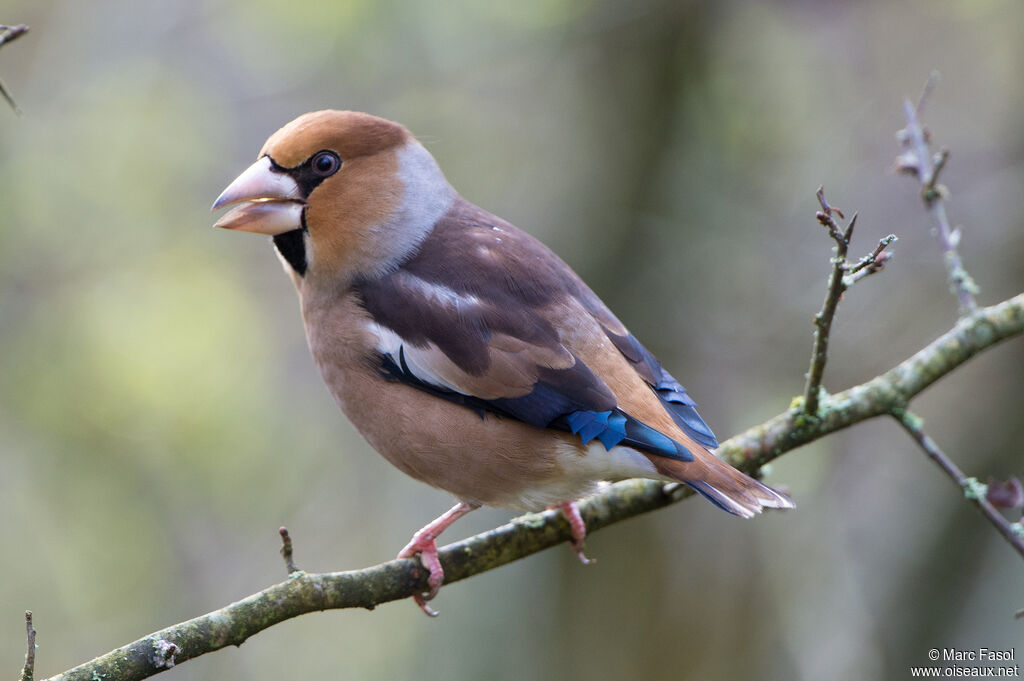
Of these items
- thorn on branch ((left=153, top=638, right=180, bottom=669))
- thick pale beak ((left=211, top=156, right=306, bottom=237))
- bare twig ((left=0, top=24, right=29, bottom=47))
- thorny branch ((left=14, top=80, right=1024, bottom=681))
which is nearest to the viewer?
bare twig ((left=0, top=24, right=29, bottom=47))

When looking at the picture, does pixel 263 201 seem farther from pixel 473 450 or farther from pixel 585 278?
pixel 585 278

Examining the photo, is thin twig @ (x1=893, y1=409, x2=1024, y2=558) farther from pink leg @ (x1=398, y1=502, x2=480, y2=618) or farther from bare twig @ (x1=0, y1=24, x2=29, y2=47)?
bare twig @ (x1=0, y1=24, x2=29, y2=47)

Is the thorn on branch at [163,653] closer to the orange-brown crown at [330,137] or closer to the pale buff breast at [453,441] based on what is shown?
the pale buff breast at [453,441]

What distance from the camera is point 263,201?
157 inches

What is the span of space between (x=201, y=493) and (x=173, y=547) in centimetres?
48

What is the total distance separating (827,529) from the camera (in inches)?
254

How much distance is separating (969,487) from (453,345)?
1824 mm

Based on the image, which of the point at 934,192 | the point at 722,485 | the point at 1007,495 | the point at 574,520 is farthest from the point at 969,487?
the point at 574,520

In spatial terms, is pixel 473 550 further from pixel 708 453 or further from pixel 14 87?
pixel 14 87

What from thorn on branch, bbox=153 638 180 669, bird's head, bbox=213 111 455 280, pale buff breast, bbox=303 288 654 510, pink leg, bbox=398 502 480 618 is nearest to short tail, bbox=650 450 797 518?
pale buff breast, bbox=303 288 654 510

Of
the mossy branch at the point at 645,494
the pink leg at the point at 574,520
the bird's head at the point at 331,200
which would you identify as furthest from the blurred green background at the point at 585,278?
the bird's head at the point at 331,200

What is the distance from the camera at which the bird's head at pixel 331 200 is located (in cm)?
397

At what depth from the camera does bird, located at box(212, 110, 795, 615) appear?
141 inches

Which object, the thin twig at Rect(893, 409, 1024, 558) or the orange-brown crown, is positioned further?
the orange-brown crown
